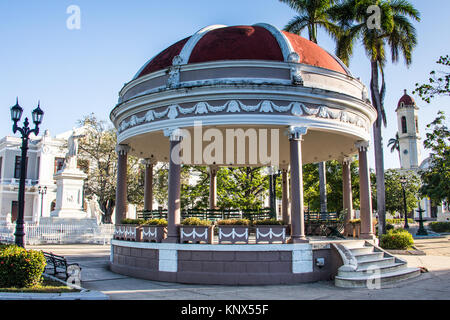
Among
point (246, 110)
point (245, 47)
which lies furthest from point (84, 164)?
point (246, 110)

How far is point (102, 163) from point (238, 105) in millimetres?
32502

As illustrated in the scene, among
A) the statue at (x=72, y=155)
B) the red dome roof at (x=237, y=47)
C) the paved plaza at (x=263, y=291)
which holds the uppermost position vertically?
the red dome roof at (x=237, y=47)

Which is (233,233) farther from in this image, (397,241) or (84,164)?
(84,164)

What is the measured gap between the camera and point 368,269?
1270 centimetres

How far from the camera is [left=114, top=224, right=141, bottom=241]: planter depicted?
15.0 meters

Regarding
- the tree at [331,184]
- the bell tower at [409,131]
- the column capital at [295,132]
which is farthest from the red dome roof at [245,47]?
the bell tower at [409,131]

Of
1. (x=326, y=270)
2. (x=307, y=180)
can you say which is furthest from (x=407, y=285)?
(x=307, y=180)

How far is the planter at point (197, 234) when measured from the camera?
43.0 feet

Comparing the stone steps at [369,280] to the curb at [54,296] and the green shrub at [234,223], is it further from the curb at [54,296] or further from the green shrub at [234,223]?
the curb at [54,296]

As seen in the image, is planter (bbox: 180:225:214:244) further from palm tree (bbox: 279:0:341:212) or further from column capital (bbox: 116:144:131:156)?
palm tree (bbox: 279:0:341:212)

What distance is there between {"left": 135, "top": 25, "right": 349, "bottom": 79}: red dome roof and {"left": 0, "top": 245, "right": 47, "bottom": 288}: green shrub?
859cm

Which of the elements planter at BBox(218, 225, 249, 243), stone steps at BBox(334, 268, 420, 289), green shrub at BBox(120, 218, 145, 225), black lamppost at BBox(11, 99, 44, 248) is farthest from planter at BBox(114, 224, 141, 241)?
stone steps at BBox(334, 268, 420, 289)

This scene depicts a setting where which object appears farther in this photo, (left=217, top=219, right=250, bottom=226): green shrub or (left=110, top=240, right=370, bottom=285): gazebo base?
(left=217, top=219, right=250, bottom=226): green shrub

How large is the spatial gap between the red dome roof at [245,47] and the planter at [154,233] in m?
6.37
